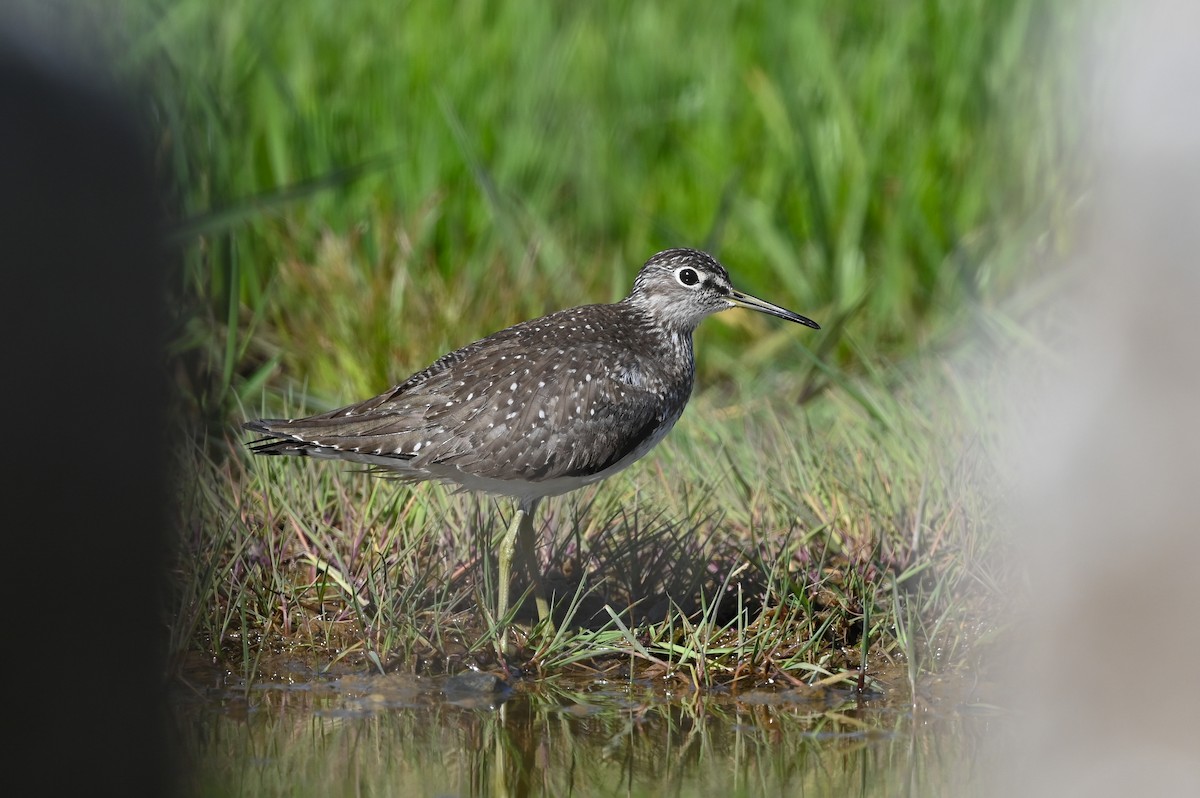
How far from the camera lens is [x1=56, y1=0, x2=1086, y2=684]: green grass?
472cm

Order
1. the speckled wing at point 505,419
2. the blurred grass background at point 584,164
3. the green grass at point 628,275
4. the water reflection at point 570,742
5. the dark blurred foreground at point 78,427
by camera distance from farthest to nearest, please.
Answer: the blurred grass background at point 584,164 → the speckled wing at point 505,419 → the green grass at point 628,275 → the water reflection at point 570,742 → the dark blurred foreground at point 78,427

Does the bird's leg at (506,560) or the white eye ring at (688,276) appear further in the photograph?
the white eye ring at (688,276)

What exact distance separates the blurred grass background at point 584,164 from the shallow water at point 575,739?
2.19m

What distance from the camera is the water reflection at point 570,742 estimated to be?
3775mm

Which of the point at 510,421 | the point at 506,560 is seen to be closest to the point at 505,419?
the point at 510,421

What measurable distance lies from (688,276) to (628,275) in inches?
74.0

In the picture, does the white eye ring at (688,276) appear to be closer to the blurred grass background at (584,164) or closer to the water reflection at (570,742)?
the blurred grass background at (584,164)

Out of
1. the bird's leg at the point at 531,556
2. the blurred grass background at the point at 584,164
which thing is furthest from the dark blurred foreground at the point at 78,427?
the blurred grass background at the point at 584,164

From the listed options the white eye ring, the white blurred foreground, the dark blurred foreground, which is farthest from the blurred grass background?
the dark blurred foreground

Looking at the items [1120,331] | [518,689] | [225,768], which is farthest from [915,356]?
[1120,331]

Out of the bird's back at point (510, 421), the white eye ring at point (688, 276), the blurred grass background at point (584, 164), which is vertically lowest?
the bird's back at point (510, 421)

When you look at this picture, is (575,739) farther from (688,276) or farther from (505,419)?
(688,276)

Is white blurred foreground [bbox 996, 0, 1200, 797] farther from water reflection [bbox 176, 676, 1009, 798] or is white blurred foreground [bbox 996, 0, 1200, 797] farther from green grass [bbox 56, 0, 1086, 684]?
green grass [bbox 56, 0, 1086, 684]

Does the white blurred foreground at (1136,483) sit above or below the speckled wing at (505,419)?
below
